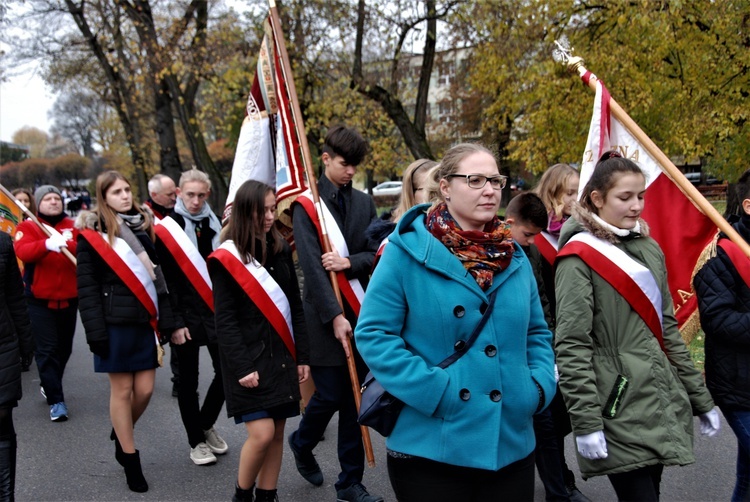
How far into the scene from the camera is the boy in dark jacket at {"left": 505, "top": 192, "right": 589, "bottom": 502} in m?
3.94

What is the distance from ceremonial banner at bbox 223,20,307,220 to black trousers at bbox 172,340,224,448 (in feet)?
2.99

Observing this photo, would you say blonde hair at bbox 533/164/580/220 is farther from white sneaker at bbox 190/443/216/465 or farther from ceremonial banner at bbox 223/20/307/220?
white sneaker at bbox 190/443/216/465

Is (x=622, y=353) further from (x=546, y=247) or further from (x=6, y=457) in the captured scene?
(x=6, y=457)

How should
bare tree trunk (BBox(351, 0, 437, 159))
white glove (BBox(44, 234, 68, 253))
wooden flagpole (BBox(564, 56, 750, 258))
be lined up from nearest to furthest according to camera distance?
wooden flagpole (BBox(564, 56, 750, 258))
white glove (BBox(44, 234, 68, 253))
bare tree trunk (BBox(351, 0, 437, 159))

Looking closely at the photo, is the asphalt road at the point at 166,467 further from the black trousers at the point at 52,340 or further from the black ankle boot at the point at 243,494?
the black ankle boot at the point at 243,494

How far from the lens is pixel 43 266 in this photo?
6465mm

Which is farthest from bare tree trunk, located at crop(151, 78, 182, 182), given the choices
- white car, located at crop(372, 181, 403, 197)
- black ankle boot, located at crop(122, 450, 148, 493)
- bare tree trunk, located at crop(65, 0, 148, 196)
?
white car, located at crop(372, 181, 403, 197)

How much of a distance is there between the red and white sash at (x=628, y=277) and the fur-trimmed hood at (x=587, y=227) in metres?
0.03

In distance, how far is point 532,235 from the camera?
13.6 ft

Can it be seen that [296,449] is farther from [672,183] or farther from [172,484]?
[672,183]

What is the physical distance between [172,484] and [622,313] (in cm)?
Answer: 310

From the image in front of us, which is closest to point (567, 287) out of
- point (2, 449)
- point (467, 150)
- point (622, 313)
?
point (622, 313)

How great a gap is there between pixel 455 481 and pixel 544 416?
1.65m

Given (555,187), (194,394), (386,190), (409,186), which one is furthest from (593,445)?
(386,190)
